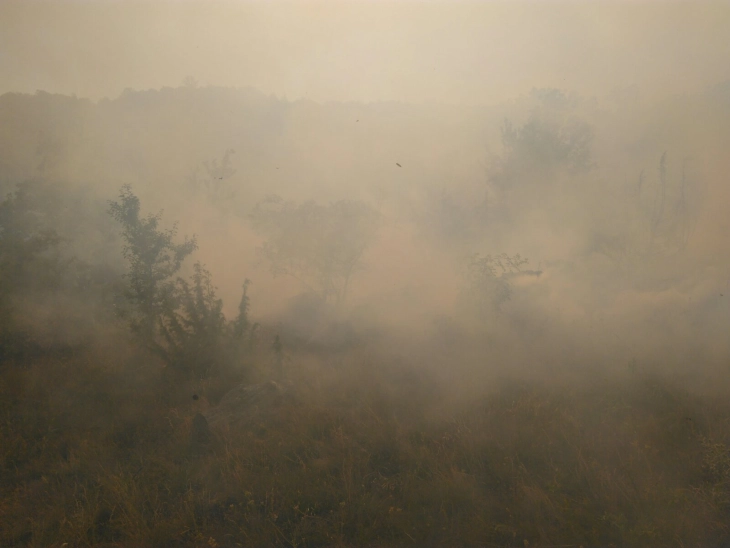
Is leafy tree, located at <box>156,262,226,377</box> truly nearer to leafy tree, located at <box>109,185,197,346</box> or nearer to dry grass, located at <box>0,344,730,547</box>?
leafy tree, located at <box>109,185,197,346</box>

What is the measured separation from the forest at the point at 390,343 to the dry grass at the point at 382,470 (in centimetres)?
3

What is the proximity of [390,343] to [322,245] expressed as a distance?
570 cm

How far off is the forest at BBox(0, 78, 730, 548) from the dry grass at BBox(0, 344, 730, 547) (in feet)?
0.11

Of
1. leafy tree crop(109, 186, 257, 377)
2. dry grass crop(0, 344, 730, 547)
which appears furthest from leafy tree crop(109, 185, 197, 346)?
dry grass crop(0, 344, 730, 547)

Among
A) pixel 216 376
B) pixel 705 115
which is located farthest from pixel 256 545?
pixel 705 115

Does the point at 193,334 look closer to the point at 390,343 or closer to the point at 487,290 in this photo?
the point at 390,343

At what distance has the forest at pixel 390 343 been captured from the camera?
4.60m

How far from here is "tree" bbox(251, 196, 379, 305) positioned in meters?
14.4

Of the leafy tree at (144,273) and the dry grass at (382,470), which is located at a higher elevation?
the leafy tree at (144,273)

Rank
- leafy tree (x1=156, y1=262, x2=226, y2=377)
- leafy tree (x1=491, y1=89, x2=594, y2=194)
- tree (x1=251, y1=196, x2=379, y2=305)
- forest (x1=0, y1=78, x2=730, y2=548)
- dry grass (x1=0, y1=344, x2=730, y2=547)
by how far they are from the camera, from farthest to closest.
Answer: leafy tree (x1=491, y1=89, x2=594, y2=194) → tree (x1=251, y1=196, x2=379, y2=305) → leafy tree (x1=156, y1=262, x2=226, y2=377) → forest (x1=0, y1=78, x2=730, y2=548) → dry grass (x1=0, y1=344, x2=730, y2=547)

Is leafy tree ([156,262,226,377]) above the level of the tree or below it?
below

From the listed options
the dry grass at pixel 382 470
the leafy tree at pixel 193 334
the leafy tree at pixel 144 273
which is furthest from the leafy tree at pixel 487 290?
the leafy tree at pixel 144 273

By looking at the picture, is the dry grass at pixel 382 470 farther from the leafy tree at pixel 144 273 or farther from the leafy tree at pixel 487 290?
the leafy tree at pixel 487 290

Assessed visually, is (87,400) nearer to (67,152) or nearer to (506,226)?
(506,226)
